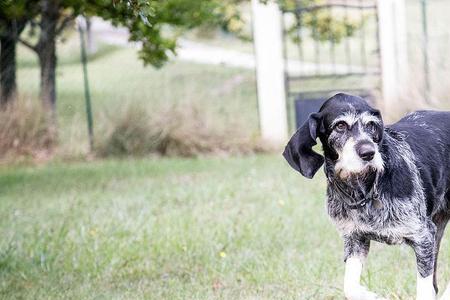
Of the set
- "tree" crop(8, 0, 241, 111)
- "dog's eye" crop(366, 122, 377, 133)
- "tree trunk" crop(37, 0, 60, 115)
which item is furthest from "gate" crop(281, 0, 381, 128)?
"dog's eye" crop(366, 122, 377, 133)

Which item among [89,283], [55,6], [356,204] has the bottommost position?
[89,283]

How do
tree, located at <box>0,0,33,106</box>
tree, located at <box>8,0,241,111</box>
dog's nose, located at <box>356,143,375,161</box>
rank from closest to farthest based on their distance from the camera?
dog's nose, located at <box>356,143,375,161</box> < tree, located at <box>8,0,241,111</box> < tree, located at <box>0,0,33,106</box>

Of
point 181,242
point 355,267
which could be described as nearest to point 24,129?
point 181,242

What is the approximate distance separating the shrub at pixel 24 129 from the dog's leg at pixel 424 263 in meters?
11.2

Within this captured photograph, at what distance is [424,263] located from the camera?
5.28 m

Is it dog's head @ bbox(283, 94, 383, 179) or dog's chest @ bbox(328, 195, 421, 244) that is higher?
dog's head @ bbox(283, 94, 383, 179)

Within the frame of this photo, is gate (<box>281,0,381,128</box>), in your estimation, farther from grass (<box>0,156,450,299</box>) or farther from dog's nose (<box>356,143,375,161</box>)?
dog's nose (<box>356,143,375,161</box>)

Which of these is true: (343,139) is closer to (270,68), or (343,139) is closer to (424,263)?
(424,263)

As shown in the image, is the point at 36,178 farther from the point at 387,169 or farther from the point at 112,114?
the point at 387,169

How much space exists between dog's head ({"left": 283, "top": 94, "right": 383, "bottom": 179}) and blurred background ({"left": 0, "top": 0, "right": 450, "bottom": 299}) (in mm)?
1252

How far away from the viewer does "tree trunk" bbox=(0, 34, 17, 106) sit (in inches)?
619

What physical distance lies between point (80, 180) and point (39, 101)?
3.11 metres

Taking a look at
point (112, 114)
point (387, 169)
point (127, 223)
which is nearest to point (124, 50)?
point (112, 114)

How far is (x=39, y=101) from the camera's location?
15883mm
